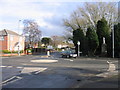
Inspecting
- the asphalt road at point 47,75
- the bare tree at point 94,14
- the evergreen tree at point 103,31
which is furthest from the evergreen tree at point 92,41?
the asphalt road at point 47,75

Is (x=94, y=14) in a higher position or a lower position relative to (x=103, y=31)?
higher

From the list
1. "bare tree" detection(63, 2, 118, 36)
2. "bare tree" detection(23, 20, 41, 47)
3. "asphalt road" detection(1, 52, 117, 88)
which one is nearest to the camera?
"asphalt road" detection(1, 52, 117, 88)

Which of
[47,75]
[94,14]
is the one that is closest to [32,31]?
[94,14]

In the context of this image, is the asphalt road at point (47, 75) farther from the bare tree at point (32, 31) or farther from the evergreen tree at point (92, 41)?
the bare tree at point (32, 31)

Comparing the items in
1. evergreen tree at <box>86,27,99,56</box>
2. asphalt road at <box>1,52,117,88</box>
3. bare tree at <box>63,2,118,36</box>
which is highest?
bare tree at <box>63,2,118,36</box>

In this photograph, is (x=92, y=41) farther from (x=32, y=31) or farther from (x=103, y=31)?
(x=32, y=31)

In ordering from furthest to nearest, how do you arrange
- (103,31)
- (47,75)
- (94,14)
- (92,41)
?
(94,14) → (103,31) → (92,41) → (47,75)

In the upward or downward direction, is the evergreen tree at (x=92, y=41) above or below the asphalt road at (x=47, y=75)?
above

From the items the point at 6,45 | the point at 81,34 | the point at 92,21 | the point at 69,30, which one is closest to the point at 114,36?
the point at 81,34

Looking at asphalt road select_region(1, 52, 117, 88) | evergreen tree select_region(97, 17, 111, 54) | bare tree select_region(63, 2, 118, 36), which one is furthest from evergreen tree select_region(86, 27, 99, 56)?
asphalt road select_region(1, 52, 117, 88)

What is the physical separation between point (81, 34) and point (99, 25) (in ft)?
18.1

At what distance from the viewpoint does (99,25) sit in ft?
125

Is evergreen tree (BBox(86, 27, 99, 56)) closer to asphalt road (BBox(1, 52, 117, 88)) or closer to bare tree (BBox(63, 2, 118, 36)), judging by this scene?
bare tree (BBox(63, 2, 118, 36))

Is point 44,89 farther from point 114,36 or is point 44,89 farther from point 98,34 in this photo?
point 98,34
